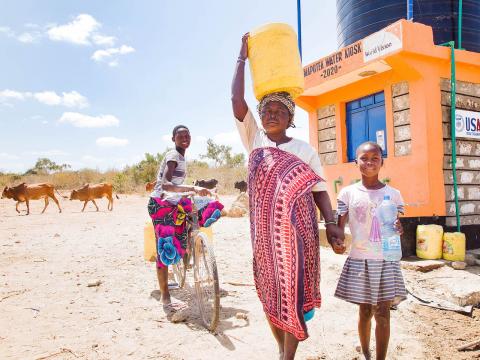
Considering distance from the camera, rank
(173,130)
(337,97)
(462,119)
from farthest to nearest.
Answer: (337,97), (462,119), (173,130)

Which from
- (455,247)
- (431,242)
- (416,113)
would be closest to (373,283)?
(431,242)

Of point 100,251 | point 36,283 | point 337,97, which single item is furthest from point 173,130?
point 337,97

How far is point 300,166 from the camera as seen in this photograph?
2.10 metres

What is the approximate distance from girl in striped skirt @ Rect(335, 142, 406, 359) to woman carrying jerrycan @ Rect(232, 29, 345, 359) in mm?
421

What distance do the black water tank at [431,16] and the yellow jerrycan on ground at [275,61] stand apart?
5701 millimetres

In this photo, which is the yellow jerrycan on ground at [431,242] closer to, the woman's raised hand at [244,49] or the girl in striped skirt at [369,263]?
the girl in striped skirt at [369,263]

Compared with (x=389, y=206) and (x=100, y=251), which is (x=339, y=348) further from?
(x=100, y=251)

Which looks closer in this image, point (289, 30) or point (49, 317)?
point (289, 30)

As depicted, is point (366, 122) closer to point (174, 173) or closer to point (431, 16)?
point (431, 16)

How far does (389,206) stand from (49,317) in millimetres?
3253

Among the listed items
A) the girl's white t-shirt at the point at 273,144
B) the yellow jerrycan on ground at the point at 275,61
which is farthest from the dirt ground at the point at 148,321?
the yellow jerrycan on ground at the point at 275,61

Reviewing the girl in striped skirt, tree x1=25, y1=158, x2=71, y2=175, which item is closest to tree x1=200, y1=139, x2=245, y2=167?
tree x1=25, y1=158, x2=71, y2=175

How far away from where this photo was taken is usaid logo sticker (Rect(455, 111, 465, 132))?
6.02 m

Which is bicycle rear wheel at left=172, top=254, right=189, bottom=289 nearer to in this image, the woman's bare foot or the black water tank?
the woman's bare foot
